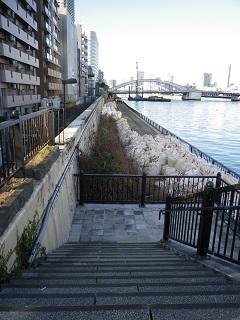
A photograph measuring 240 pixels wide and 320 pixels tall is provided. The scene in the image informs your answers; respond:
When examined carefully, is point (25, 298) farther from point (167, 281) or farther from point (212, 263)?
point (212, 263)

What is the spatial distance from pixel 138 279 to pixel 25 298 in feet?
3.94

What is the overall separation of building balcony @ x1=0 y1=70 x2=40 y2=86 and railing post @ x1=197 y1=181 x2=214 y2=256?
30.5 meters

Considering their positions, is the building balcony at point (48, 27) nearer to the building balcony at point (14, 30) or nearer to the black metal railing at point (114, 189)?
the building balcony at point (14, 30)

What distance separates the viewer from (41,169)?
5.43m

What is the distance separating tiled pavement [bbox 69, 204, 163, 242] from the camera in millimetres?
8023

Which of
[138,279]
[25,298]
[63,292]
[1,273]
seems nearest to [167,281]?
[138,279]

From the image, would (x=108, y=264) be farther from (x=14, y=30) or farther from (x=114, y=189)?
(x=14, y=30)

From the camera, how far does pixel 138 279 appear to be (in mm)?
3158

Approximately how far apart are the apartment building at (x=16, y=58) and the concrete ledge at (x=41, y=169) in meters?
20.5

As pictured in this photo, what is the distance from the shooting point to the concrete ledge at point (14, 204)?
3451mm

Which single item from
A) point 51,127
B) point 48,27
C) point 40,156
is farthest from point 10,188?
point 48,27

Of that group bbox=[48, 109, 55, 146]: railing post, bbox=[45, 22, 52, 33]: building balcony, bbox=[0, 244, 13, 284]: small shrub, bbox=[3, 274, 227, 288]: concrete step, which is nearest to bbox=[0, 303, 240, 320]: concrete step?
bbox=[3, 274, 227, 288]: concrete step

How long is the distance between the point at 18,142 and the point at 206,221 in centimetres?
329

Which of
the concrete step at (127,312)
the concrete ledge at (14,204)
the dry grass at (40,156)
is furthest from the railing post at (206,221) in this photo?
the dry grass at (40,156)
